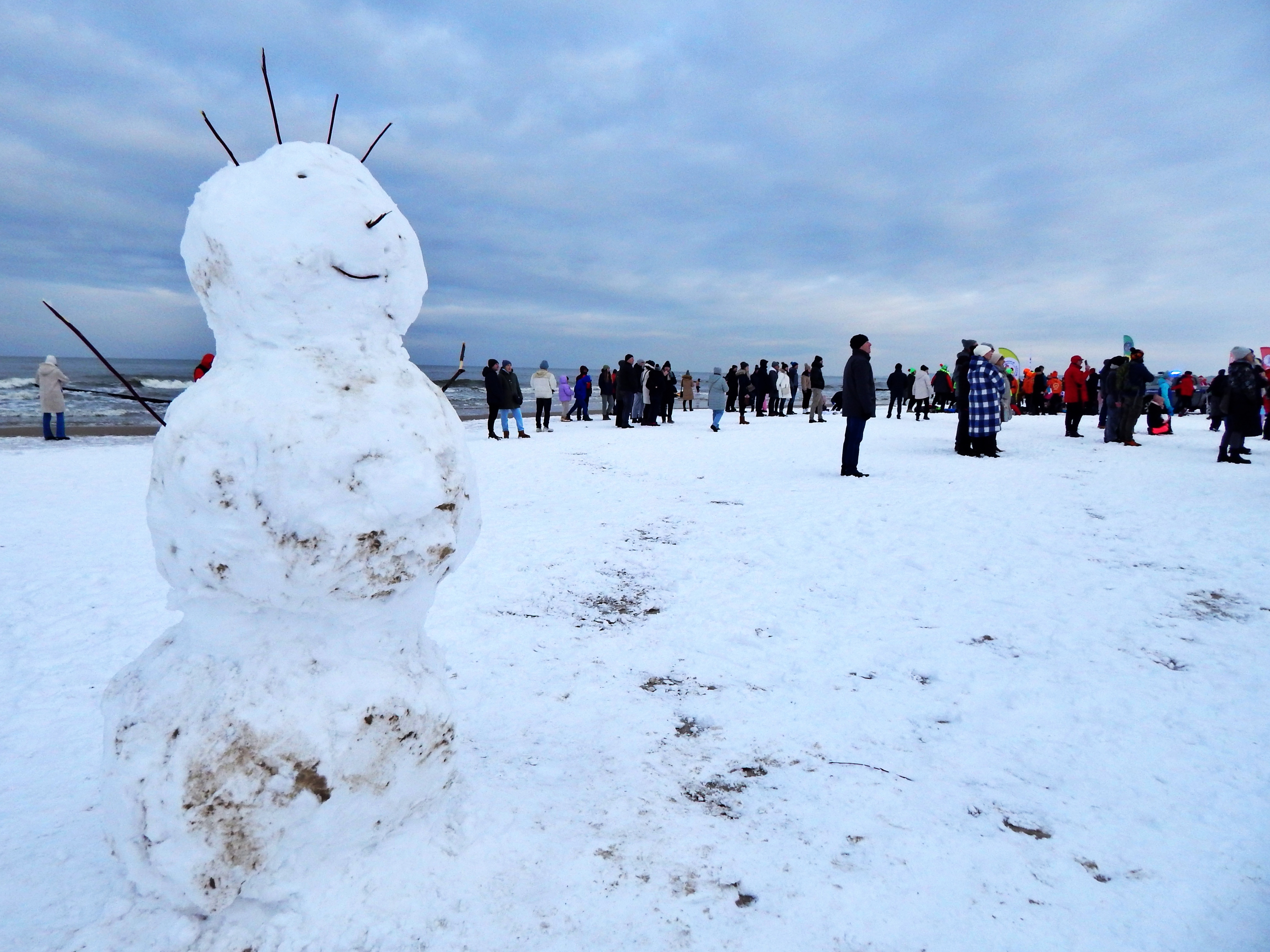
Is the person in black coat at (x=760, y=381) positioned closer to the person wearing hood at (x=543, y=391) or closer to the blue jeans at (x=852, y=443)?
the person wearing hood at (x=543, y=391)

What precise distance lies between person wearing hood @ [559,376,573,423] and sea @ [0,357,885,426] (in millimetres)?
3570

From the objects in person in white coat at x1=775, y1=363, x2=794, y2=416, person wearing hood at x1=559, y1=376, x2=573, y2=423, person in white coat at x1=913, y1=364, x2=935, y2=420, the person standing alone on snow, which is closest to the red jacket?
person in white coat at x1=913, y1=364, x2=935, y2=420

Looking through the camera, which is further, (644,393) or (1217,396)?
(644,393)

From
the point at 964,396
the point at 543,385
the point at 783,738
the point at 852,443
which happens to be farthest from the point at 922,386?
the point at 783,738

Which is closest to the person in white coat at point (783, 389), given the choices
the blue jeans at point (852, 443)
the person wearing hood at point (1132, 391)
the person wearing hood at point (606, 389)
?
the person wearing hood at point (606, 389)

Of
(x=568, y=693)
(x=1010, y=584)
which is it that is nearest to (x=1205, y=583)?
(x=1010, y=584)

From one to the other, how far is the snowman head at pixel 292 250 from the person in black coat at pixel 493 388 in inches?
438

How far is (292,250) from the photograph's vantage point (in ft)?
6.37

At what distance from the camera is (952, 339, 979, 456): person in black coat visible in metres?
10.5

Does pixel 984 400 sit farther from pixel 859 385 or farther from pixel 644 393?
pixel 644 393

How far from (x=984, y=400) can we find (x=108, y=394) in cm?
1130

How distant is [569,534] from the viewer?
638cm

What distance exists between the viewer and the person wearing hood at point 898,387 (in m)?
19.4

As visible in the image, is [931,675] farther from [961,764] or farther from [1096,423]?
[1096,423]
